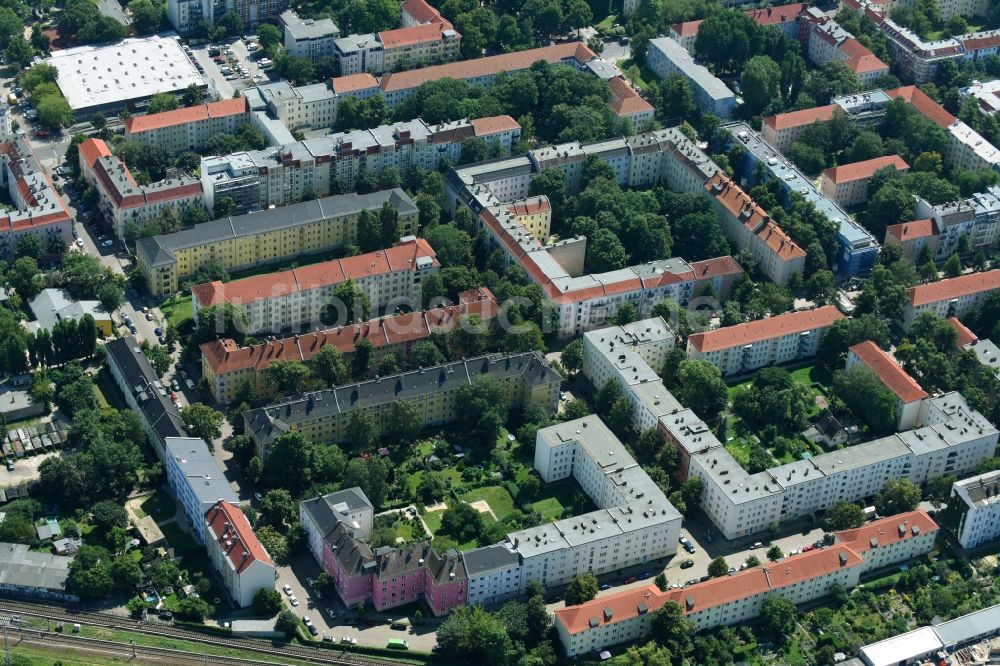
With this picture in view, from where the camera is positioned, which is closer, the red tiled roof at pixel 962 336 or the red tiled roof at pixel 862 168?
the red tiled roof at pixel 962 336

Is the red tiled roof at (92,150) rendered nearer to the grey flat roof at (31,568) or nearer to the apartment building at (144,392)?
the apartment building at (144,392)

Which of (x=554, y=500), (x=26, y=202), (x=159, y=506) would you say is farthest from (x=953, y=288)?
(x=26, y=202)

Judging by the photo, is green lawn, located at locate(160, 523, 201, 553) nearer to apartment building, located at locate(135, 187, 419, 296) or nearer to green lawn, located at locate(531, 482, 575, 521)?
green lawn, located at locate(531, 482, 575, 521)

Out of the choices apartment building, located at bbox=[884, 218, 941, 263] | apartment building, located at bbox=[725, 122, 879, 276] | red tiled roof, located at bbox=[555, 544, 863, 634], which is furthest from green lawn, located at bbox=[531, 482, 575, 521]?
apartment building, located at bbox=[884, 218, 941, 263]

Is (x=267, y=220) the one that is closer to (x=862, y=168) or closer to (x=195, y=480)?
(x=195, y=480)

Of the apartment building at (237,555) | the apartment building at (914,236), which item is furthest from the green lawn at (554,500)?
the apartment building at (914,236)

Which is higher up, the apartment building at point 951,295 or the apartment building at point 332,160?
the apartment building at point 332,160

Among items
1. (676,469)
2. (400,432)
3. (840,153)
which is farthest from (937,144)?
(400,432)
